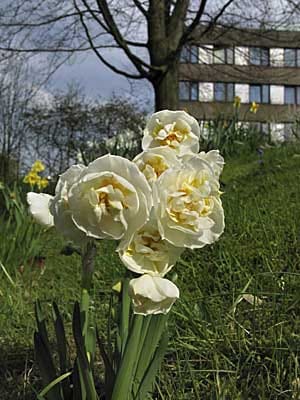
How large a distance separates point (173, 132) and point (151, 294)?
31 cm

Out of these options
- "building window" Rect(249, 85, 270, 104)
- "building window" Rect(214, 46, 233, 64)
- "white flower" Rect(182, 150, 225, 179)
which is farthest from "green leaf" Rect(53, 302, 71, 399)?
"building window" Rect(249, 85, 270, 104)

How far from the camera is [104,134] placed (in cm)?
1386

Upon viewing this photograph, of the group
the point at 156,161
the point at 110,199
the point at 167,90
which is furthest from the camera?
the point at 167,90

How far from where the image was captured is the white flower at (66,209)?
0.87 metres

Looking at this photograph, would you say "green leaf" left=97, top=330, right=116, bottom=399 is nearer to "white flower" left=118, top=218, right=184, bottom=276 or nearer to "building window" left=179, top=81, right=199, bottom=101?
"white flower" left=118, top=218, right=184, bottom=276

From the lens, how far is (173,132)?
100cm

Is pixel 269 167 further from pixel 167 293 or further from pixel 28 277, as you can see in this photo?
pixel 167 293

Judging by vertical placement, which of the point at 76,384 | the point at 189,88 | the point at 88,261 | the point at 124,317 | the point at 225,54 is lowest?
the point at 189,88

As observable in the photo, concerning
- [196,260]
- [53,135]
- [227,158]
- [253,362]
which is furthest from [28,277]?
[53,135]

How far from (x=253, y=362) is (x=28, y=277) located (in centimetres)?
183

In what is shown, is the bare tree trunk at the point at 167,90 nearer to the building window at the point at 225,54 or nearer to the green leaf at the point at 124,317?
the building window at the point at 225,54

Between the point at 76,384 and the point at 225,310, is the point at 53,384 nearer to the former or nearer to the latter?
the point at 76,384

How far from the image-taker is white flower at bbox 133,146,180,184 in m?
0.90

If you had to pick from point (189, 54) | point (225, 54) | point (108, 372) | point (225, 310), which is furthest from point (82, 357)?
point (225, 54)
